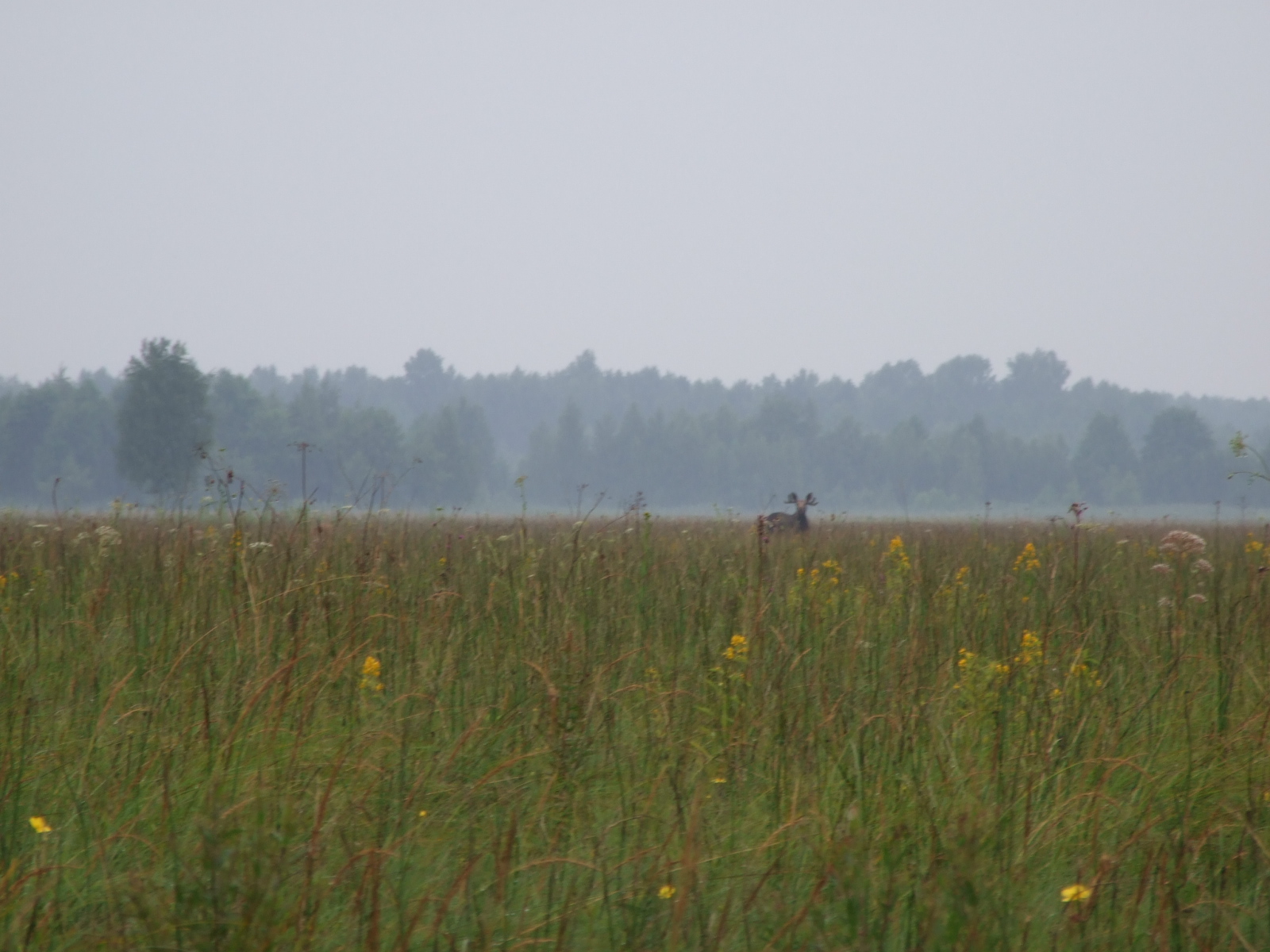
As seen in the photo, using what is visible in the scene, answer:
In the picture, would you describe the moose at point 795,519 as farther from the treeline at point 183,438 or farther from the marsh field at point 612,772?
the treeline at point 183,438

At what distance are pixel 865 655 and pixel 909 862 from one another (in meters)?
1.81

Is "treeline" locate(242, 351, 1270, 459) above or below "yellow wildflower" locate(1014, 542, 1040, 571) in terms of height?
above

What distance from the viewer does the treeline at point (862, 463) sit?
8356 centimetres

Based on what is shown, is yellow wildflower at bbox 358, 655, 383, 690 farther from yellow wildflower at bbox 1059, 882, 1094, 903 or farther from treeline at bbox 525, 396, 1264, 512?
treeline at bbox 525, 396, 1264, 512

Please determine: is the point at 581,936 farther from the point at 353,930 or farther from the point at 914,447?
the point at 914,447

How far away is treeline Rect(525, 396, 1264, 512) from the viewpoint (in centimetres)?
8356

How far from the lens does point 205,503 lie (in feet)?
12.3

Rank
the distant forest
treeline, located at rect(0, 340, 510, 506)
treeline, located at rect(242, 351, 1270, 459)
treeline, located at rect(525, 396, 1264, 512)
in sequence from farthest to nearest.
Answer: treeline, located at rect(242, 351, 1270, 459) → treeline, located at rect(525, 396, 1264, 512) → the distant forest → treeline, located at rect(0, 340, 510, 506)

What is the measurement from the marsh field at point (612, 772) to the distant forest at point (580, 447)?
2365 cm

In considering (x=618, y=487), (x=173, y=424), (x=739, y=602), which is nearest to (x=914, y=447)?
(x=618, y=487)

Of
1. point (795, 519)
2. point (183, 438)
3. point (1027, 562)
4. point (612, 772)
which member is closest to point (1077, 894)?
point (612, 772)

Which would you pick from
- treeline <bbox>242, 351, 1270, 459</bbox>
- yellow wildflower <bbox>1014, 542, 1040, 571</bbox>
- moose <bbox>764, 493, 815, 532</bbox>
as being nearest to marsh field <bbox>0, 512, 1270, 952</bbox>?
yellow wildflower <bbox>1014, 542, 1040, 571</bbox>

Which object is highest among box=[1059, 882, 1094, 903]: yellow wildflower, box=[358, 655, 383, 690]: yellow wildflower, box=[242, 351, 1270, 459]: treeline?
box=[242, 351, 1270, 459]: treeline

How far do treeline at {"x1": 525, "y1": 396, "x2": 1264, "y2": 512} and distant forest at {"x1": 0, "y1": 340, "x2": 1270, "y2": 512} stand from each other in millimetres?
163
